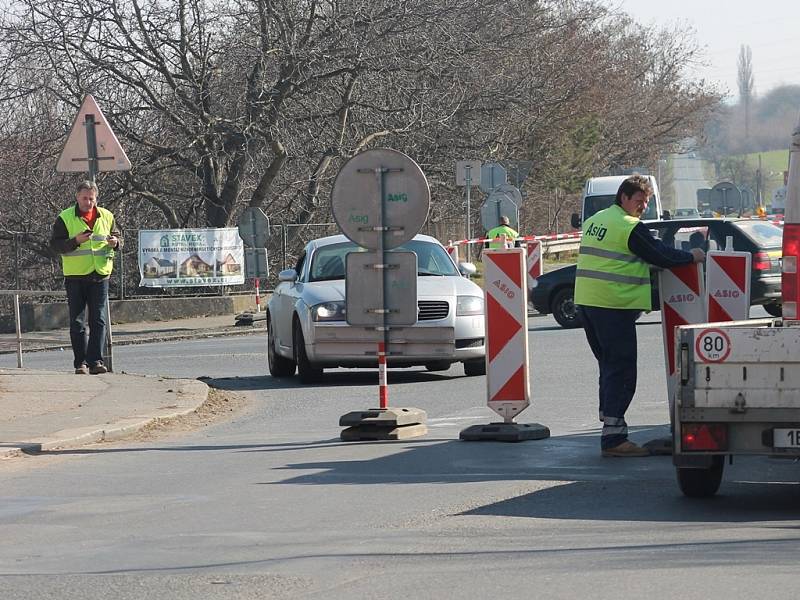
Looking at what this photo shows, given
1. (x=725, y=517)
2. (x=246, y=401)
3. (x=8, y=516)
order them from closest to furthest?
(x=725, y=517)
(x=8, y=516)
(x=246, y=401)

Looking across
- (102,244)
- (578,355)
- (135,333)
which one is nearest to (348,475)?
(102,244)

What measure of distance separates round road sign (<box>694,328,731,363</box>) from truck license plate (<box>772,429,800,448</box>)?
0.51 metres

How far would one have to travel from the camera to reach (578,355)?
19.3 meters

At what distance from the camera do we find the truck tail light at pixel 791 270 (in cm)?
927

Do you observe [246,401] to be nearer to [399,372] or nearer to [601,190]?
[399,372]

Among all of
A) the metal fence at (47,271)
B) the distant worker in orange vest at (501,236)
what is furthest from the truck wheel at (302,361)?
the metal fence at (47,271)

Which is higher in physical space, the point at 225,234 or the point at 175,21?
the point at 175,21

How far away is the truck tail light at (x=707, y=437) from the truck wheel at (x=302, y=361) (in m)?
8.61

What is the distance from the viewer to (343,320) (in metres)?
16.3

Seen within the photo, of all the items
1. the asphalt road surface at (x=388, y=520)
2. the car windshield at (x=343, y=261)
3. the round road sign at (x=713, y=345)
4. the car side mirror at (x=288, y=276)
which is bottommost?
the asphalt road surface at (x=388, y=520)

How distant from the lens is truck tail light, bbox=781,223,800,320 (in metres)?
9.27

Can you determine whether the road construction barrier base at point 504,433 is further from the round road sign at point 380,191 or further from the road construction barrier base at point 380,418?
the round road sign at point 380,191

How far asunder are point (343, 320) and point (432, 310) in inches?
38.7

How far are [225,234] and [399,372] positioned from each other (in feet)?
46.5
